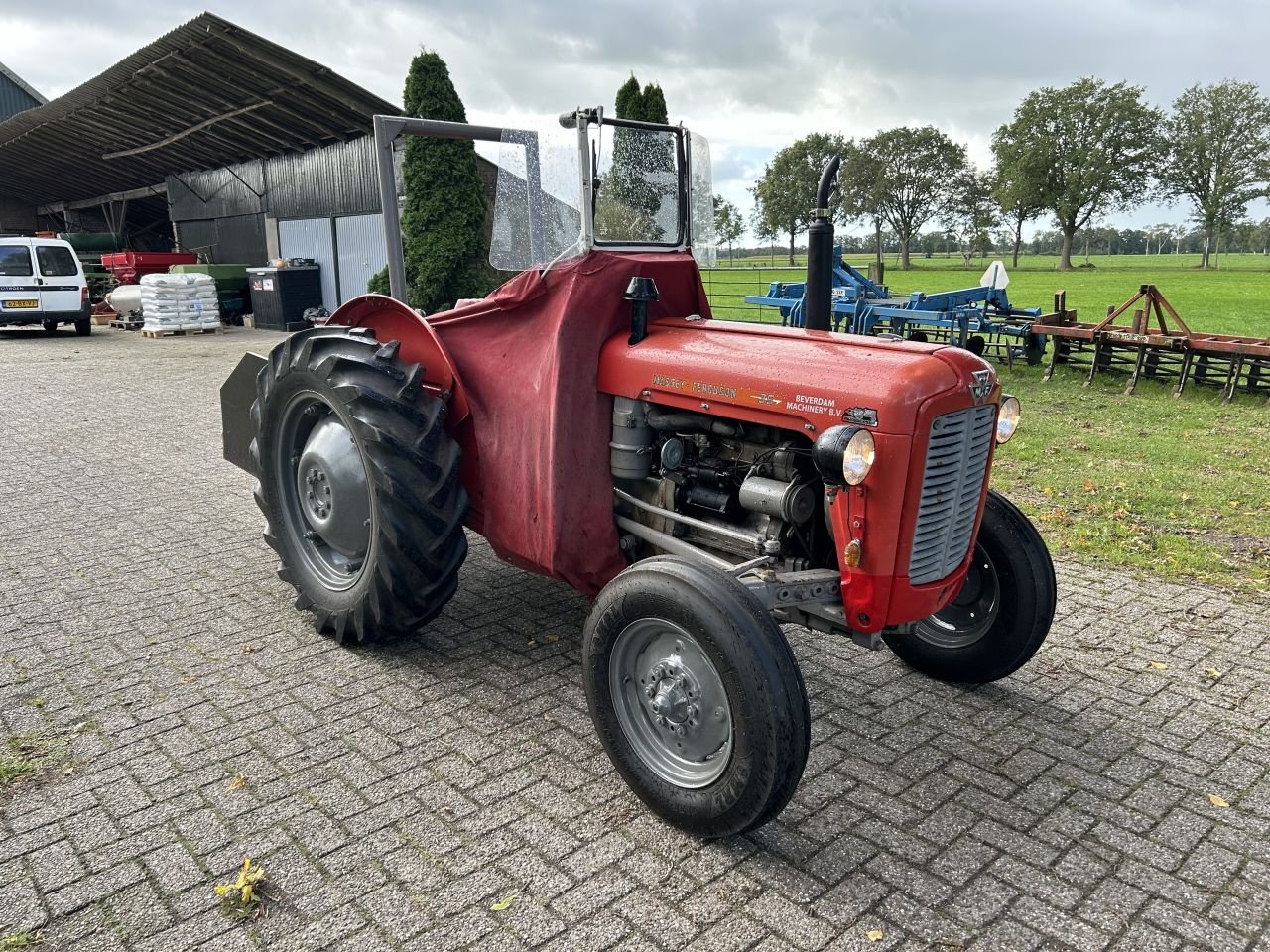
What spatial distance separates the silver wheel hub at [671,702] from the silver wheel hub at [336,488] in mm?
1579

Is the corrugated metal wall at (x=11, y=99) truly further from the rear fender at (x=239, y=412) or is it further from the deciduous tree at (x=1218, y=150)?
the deciduous tree at (x=1218, y=150)

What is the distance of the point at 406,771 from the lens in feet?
9.96

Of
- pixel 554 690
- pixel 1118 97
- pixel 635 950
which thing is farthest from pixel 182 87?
pixel 1118 97

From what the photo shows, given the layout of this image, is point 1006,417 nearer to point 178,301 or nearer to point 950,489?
point 950,489

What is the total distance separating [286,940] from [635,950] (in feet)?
2.90

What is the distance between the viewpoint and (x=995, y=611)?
3475 mm

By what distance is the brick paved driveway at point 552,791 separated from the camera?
2.38m

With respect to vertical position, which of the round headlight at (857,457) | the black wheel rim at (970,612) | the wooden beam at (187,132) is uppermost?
the wooden beam at (187,132)

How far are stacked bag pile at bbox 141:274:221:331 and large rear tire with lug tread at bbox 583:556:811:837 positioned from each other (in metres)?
17.8

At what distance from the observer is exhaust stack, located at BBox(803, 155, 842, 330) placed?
3.23m

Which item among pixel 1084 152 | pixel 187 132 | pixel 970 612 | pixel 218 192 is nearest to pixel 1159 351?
pixel 970 612

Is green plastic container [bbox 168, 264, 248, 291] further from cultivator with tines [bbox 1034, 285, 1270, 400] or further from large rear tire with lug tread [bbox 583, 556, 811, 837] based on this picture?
large rear tire with lug tread [bbox 583, 556, 811, 837]

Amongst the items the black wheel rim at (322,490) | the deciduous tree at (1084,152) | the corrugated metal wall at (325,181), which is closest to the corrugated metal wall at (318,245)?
the corrugated metal wall at (325,181)

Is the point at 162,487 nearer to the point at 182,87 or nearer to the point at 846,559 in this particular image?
the point at 846,559
